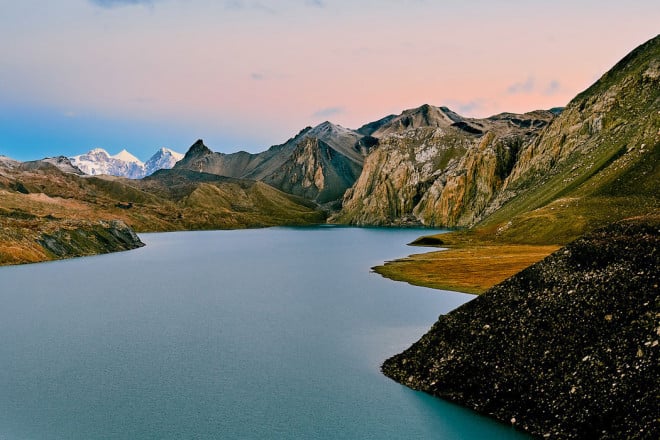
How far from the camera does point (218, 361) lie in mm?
49406

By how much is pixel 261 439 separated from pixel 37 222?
175m

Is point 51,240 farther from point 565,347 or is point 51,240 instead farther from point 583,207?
point 583,207

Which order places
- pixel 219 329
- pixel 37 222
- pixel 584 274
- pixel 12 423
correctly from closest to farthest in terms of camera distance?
pixel 12 423 < pixel 584 274 < pixel 219 329 < pixel 37 222

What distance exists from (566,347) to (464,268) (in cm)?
7636

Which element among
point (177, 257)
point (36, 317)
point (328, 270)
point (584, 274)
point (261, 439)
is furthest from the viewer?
point (177, 257)

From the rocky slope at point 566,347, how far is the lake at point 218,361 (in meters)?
2.36

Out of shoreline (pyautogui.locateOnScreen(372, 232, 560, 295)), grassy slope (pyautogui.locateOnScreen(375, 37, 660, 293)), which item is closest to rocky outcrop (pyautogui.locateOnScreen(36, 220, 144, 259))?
shoreline (pyautogui.locateOnScreen(372, 232, 560, 295))

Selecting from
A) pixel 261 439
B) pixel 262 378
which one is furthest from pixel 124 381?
pixel 261 439

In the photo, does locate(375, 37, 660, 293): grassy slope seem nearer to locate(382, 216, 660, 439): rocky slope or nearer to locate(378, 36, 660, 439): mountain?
locate(378, 36, 660, 439): mountain

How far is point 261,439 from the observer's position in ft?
108

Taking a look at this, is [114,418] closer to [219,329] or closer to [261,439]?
[261,439]

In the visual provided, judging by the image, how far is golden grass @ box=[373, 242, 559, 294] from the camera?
9111 cm

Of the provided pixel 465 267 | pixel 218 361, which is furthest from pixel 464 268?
pixel 218 361

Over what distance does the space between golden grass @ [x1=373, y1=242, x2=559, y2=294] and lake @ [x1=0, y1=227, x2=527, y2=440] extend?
630 centimetres
